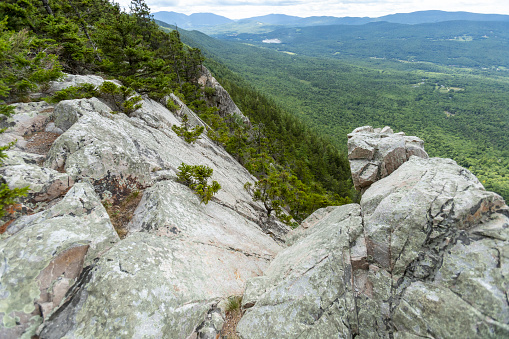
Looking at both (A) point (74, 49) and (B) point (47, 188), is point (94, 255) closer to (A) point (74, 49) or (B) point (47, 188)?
(B) point (47, 188)

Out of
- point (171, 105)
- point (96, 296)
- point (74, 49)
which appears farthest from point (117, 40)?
point (96, 296)

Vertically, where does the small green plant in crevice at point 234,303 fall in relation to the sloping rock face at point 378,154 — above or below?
below

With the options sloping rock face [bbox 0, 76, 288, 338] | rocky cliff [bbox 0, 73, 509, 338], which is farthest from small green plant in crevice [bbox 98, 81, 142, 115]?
rocky cliff [bbox 0, 73, 509, 338]

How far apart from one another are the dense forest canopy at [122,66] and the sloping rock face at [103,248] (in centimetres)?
274

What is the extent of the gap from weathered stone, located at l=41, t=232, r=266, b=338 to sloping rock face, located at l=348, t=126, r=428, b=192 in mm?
14679

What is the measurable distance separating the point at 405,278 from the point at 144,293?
879cm

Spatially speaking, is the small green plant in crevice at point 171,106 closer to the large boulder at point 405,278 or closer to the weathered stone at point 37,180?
the weathered stone at point 37,180

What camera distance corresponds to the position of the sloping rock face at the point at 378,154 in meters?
17.1

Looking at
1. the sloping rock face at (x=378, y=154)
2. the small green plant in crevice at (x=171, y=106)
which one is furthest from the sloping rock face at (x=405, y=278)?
the small green plant in crevice at (x=171, y=106)

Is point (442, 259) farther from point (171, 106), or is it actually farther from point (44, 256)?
point (171, 106)

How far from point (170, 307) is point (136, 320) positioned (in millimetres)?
965

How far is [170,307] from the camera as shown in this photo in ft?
22.2

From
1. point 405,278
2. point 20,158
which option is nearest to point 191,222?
point 20,158

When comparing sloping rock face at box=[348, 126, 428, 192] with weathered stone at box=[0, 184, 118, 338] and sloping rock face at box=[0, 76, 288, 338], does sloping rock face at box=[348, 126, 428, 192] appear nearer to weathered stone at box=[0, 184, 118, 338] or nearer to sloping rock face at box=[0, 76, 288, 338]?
sloping rock face at box=[0, 76, 288, 338]
